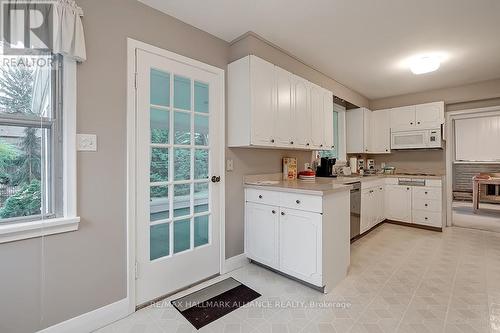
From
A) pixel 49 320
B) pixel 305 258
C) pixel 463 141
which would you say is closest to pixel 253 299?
pixel 305 258

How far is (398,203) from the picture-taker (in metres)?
4.25

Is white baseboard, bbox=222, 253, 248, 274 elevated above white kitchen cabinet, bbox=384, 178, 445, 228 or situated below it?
below

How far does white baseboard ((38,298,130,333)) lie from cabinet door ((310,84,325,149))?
264cm

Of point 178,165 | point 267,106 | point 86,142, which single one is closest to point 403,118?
point 267,106

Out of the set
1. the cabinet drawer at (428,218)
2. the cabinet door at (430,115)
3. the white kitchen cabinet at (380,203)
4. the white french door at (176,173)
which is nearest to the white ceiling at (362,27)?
the white french door at (176,173)

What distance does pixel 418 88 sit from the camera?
426 centimetres

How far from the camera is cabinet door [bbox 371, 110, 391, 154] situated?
469 cm

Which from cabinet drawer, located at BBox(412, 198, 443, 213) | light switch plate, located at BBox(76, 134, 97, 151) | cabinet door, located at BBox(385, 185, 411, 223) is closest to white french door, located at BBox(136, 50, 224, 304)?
light switch plate, located at BBox(76, 134, 97, 151)

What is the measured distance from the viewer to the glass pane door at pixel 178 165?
6.58ft

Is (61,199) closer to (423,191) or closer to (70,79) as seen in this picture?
(70,79)

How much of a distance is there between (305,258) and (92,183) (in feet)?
5.87

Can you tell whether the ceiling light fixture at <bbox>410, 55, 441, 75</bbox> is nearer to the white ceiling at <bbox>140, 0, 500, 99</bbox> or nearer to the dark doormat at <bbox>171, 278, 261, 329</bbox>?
the white ceiling at <bbox>140, 0, 500, 99</bbox>

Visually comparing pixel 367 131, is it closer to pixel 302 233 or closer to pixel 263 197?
pixel 263 197

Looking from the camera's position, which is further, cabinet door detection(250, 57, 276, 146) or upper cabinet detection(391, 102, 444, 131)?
upper cabinet detection(391, 102, 444, 131)
